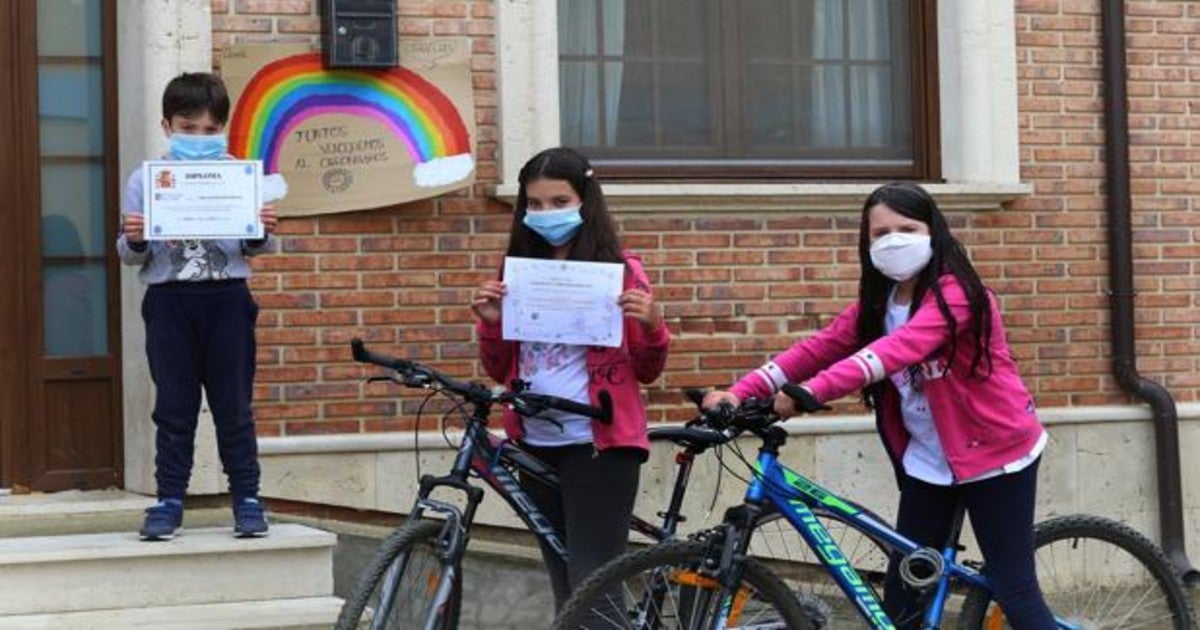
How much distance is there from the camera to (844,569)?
507cm

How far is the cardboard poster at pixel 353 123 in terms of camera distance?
7324 mm

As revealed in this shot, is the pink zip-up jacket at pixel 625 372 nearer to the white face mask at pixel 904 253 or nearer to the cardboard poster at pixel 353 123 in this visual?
the white face mask at pixel 904 253

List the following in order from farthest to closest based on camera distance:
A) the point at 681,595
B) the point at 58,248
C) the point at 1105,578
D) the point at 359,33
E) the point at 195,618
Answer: the point at 58,248, the point at 359,33, the point at 195,618, the point at 1105,578, the point at 681,595

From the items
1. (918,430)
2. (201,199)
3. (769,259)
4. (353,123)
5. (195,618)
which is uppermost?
(353,123)

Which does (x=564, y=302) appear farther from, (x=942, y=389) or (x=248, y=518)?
(x=248, y=518)

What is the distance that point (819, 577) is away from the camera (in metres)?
5.24

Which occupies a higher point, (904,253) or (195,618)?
(904,253)

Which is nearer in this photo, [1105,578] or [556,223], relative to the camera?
[556,223]

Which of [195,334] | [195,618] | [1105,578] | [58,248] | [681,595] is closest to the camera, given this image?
[681,595]

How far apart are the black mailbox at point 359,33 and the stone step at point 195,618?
219 centimetres

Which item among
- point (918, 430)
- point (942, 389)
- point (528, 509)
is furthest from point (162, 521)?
point (942, 389)

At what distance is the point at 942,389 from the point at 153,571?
9.11 feet

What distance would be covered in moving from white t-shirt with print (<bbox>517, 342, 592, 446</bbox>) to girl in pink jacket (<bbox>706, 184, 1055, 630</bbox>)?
488 mm

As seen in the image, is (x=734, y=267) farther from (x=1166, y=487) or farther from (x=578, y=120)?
(x=1166, y=487)
